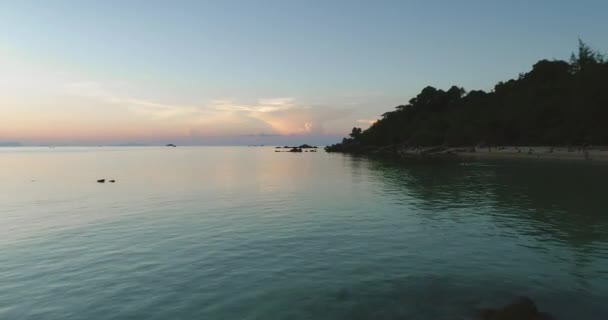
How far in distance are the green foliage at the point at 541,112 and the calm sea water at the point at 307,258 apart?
224 feet

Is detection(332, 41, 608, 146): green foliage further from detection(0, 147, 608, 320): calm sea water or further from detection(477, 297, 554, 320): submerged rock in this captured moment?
detection(477, 297, 554, 320): submerged rock

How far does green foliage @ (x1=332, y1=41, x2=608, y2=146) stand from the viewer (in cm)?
9025

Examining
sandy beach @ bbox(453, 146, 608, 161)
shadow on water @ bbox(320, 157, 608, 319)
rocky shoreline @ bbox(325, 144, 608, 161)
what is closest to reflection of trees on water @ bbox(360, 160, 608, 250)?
shadow on water @ bbox(320, 157, 608, 319)

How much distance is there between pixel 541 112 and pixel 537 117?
1669mm

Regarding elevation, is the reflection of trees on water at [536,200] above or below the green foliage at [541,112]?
below

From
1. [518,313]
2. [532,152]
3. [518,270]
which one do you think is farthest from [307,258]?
[532,152]

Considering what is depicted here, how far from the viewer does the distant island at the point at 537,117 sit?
90.2 m

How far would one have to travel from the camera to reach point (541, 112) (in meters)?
111

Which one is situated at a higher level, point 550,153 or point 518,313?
point 550,153

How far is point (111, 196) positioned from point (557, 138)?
103712mm

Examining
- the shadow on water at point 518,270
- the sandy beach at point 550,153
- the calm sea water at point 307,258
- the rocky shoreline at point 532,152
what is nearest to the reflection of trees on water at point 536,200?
the shadow on water at point 518,270

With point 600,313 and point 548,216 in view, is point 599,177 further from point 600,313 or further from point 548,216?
point 600,313

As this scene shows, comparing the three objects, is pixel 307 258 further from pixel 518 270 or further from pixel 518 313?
pixel 518 313

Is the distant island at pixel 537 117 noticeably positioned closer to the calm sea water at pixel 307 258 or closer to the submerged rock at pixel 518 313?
the calm sea water at pixel 307 258
